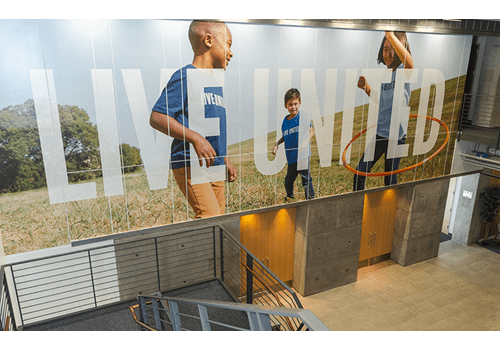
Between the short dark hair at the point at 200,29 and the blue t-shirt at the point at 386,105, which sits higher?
the short dark hair at the point at 200,29

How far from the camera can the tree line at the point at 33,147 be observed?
4910 millimetres

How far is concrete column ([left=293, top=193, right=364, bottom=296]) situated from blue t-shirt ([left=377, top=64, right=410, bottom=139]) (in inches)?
63.9

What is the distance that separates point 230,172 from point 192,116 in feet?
4.21

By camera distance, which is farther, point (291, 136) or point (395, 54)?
point (395, 54)

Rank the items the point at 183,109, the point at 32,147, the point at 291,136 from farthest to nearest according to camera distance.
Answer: the point at 291,136
the point at 183,109
the point at 32,147

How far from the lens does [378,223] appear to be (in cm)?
979

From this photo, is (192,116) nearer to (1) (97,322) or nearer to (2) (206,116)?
(2) (206,116)

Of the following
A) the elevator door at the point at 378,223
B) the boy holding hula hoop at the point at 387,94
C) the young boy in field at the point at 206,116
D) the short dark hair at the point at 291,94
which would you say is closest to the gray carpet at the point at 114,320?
the young boy in field at the point at 206,116

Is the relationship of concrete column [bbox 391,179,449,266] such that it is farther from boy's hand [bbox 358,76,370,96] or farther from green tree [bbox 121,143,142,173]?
green tree [bbox 121,143,142,173]

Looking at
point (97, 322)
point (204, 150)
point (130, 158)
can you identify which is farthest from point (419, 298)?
point (130, 158)

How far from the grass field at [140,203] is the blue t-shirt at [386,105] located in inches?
16.1

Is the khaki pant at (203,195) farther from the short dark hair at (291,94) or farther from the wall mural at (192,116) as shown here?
the short dark hair at (291,94)

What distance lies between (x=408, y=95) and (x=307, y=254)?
4324 mm

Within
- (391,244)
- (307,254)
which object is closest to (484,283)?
(391,244)
